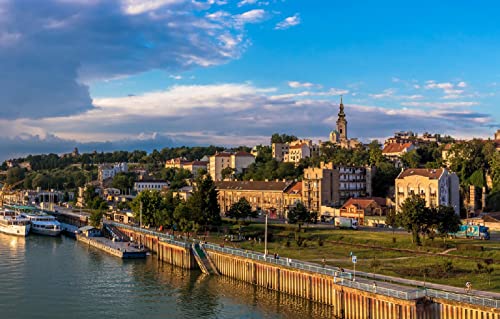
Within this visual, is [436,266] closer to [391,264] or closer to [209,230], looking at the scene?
[391,264]

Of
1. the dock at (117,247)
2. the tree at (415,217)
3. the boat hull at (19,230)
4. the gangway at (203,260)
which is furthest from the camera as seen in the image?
the boat hull at (19,230)

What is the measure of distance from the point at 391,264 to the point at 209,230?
48.5 metres

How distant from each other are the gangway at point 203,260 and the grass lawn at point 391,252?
7035mm

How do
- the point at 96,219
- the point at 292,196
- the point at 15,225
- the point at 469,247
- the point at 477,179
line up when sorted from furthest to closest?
1. the point at 15,225
2. the point at 292,196
3. the point at 96,219
4. the point at 477,179
5. the point at 469,247

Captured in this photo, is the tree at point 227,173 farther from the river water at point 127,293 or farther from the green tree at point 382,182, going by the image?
the river water at point 127,293

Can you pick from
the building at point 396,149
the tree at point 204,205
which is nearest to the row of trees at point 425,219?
the tree at point 204,205

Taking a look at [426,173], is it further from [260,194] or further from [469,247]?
[260,194]

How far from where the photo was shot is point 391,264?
66500 millimetres

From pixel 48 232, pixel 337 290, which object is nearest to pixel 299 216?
pixel 337 290

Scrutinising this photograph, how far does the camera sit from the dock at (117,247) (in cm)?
9488

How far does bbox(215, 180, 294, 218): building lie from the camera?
5340 inches

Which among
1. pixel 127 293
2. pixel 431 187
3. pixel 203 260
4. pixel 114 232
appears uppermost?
pixel 431 187

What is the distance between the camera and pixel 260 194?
14100 cm

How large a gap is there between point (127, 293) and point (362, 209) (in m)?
61.1
